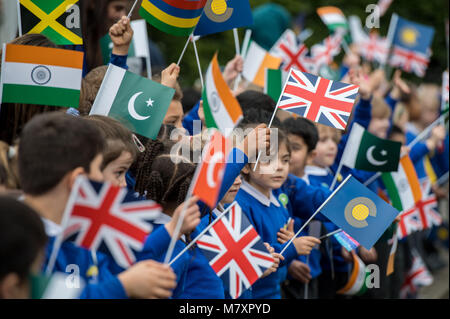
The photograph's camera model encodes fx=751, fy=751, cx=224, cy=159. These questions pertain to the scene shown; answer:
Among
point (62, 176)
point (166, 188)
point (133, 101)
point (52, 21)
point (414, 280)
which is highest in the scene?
point (52, 21)

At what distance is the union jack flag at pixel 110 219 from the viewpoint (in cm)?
236

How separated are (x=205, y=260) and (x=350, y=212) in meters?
1.03

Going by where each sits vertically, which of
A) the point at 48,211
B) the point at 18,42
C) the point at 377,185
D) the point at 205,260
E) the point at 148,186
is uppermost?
the point at 18,42

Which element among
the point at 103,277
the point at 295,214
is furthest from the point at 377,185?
the point at 103,277

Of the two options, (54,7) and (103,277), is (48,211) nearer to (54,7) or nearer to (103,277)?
(103,277)

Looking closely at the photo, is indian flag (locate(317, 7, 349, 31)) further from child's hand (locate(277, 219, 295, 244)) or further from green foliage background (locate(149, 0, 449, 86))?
green foliage background (locate(149, 0, 449, 86))

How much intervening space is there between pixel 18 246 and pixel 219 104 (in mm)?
1940

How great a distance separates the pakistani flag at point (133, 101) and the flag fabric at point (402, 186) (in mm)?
2400

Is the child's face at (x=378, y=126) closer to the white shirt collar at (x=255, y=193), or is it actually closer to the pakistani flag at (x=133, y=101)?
the white shirt collar at (x=255, y=193)

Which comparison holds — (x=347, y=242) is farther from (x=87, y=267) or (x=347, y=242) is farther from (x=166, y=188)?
(x=87, y=267)

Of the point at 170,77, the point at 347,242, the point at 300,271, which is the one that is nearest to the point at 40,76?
the point at 170,77

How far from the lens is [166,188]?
11.6ft

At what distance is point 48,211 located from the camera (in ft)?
8.24

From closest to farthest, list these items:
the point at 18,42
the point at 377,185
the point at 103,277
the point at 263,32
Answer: the point at 103,277, the point at 18,42, the point at 377,185, the point at 263,32
